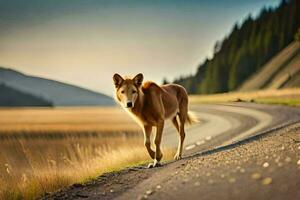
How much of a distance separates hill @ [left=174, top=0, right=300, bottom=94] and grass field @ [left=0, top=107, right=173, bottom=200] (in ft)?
52.0

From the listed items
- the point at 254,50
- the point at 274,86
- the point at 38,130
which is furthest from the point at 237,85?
the point at 38,130

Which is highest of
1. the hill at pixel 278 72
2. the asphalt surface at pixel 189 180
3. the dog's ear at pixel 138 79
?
the dog's ear at pixel 138 79

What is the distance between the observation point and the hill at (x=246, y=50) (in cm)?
2981

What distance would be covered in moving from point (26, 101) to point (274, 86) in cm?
1351

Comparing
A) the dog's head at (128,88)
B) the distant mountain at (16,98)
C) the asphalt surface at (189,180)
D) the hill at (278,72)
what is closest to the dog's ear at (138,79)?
the dog's head at (128,88)

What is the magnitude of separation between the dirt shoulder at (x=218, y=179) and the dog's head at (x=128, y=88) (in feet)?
2.45

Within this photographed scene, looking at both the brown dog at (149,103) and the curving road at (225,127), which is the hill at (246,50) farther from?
the brown dog at (149,103)

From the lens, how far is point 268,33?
35.0 m

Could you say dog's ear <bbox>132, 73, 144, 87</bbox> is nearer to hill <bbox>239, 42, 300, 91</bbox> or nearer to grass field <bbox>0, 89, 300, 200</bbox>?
grass field <bbox>0, 89, 300, 200</bbox>

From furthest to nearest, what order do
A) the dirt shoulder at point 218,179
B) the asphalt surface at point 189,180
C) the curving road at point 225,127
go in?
the curving road at point 225,127 < the asphalt surface at point 189,180 < the dirt shoulder at point 218,179

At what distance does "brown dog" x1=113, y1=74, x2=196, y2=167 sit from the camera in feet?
18.9

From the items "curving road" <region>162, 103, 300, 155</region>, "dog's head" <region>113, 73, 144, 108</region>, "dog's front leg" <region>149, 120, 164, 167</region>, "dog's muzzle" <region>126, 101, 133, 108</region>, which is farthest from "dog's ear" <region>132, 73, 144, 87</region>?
"curving road" <region>162, 103, 300, 155</region>

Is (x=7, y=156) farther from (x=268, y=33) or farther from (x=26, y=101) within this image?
(x=268, y=33)

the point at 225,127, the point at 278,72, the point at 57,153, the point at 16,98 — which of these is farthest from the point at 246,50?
the point at 57,153
